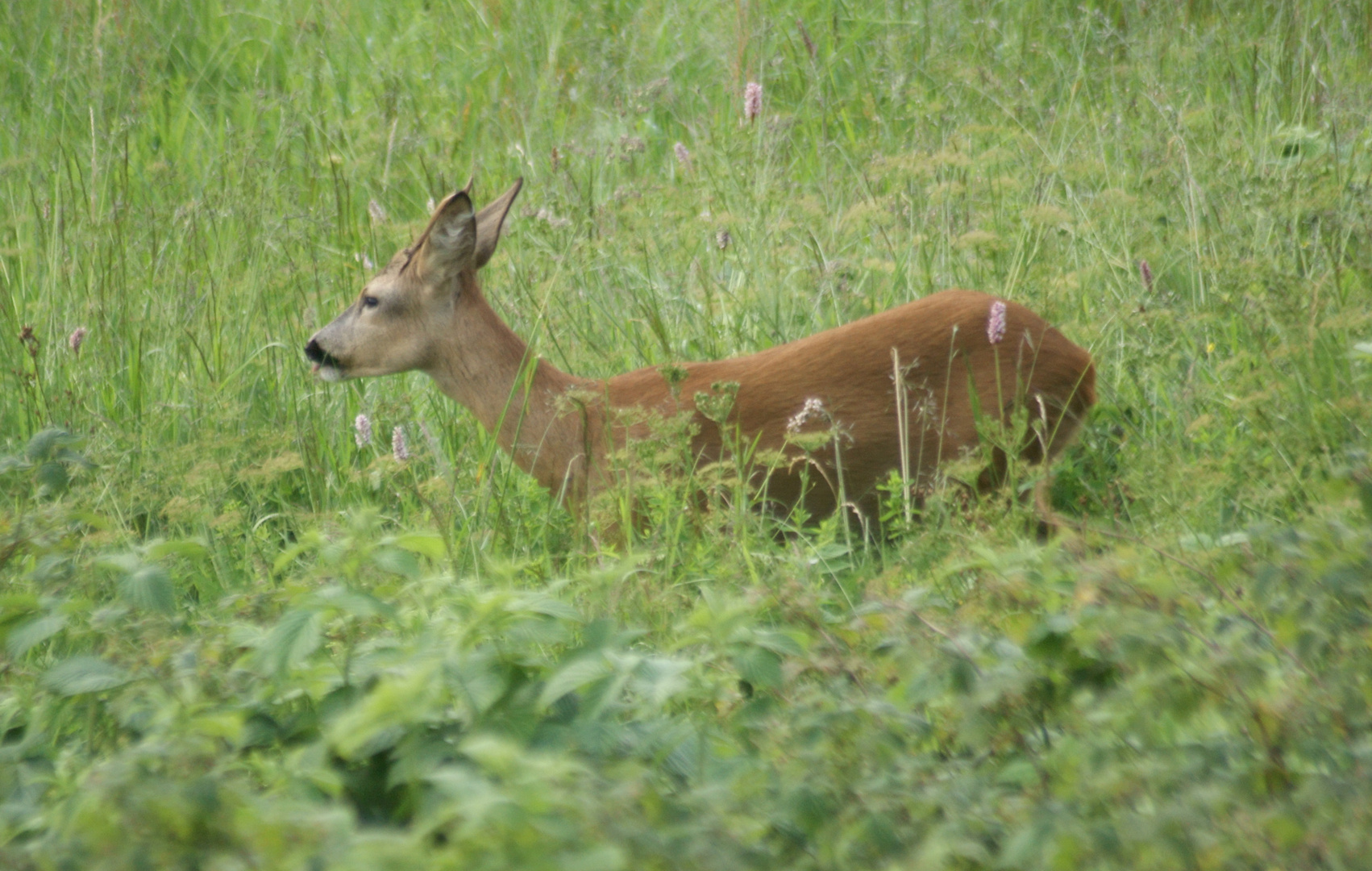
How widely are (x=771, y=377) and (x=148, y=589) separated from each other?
239cm

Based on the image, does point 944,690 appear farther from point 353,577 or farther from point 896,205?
point 896,205

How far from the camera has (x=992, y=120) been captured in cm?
645

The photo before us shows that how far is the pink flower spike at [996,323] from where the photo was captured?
4.03m

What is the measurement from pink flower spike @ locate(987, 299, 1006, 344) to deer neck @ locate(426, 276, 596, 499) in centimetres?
121

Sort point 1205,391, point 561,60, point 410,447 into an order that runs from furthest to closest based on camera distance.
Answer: point 561,60 < point 410,447 < point 1205,391

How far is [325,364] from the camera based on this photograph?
4664 mm

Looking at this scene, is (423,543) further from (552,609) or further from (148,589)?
(148,589)

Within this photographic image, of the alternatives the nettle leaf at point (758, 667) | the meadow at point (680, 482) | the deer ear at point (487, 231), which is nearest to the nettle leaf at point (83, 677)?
the meadow at point (680, 482)

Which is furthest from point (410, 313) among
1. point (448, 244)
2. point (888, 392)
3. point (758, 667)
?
point (758, 667)

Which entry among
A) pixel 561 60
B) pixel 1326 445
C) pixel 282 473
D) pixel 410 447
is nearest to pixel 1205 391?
pixel 1326 445

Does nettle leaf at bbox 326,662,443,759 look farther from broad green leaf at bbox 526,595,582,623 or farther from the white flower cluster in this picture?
the white flower cluster

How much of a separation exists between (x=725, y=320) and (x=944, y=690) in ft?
10.7

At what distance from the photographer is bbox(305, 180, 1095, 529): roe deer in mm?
4219

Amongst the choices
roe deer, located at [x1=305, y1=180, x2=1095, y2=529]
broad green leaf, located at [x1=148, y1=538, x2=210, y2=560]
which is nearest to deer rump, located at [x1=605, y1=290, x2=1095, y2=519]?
roe deer, located at [x1=305, y1=180, x2=1095, y2=529]
